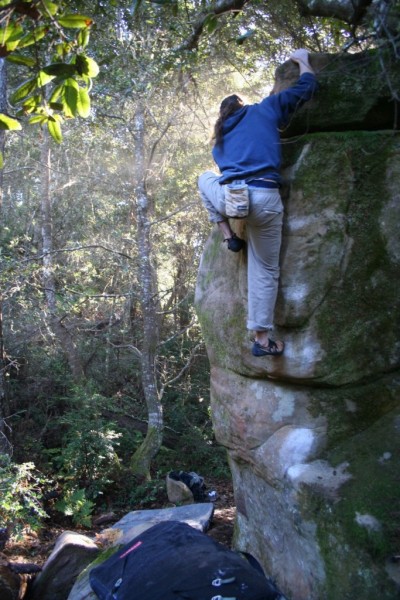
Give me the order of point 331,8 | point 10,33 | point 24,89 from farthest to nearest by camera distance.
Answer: point 331,8, point 24,89, point 10,33

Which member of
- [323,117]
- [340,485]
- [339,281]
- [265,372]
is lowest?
[340,485]

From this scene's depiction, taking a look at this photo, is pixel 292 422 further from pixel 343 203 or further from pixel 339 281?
pixel 343 203

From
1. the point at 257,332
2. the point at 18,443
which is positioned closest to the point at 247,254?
the point at 257,332

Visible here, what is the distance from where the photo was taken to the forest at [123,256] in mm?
6047

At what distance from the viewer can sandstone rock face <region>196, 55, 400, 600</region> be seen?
3584mm

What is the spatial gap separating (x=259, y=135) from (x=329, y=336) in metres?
1.49

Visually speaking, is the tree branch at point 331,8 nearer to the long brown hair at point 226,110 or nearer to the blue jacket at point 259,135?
the blue jacket at point 259,135

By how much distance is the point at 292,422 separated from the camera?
13.0 ft

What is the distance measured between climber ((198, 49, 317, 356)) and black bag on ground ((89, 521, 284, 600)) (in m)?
1.36

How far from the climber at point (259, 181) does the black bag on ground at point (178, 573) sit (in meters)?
1.36

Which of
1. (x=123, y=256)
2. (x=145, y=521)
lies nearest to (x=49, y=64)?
(x=145, y=521)

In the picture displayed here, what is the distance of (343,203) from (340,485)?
6.35 feet

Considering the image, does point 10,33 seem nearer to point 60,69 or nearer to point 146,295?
point 60,69

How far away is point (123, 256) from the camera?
9.23 m
